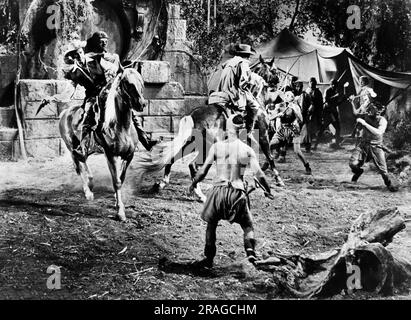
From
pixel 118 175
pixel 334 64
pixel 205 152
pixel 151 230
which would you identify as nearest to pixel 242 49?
pixel 205 152

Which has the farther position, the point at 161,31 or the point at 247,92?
the point at 161,31

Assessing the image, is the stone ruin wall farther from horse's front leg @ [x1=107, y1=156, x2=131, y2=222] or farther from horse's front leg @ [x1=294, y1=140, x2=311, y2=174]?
horse's front leg @ [x1=294, y1=140, x2=311, y2=174]

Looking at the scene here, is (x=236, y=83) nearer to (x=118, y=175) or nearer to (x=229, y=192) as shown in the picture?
(x=229, y=192)

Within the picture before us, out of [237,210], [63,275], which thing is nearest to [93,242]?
[63,275]

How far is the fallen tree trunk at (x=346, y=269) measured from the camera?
493cm

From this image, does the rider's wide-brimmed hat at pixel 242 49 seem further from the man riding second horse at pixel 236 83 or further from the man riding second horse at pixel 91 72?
the man riding second horse at pixel 91 72

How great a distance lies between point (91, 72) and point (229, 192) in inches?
71.3

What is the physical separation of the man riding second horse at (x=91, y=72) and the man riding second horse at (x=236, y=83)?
2.88 feet

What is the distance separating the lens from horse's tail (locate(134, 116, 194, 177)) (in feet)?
18.0

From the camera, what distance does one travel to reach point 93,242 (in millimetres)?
4898

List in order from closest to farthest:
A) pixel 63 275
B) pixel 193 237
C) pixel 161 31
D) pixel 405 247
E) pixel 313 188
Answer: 1. pixel 63 275
2. pixel 193 237
3. pixel 405 247
4. pixel 313 188
5. pixel 161 31

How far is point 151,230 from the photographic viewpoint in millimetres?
5098

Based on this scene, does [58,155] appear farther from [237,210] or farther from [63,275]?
[237,210]
